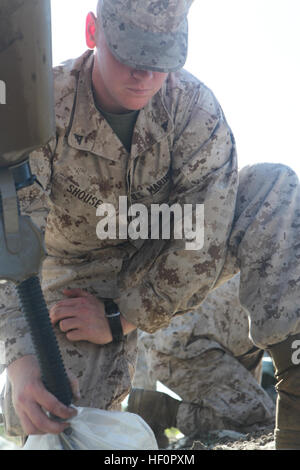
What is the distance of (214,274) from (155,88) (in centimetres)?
90

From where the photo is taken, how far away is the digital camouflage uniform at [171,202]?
3.23m

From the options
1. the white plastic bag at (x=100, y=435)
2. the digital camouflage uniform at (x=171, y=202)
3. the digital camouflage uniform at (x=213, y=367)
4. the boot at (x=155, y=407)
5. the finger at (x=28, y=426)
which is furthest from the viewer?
the boot at (x=155, y=407)

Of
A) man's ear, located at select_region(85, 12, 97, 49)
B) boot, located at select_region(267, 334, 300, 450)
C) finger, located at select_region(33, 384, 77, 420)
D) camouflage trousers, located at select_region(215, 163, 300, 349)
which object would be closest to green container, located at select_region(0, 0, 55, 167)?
finger, located at select_region(33, 384, 77, 420)

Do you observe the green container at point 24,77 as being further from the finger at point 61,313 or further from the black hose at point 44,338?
the finger at point 61,313

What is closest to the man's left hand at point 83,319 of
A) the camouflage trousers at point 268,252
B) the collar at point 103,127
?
the camouflage trousers at point 268,252

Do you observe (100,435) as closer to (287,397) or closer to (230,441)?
(287,397)

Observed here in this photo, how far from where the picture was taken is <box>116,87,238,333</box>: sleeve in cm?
328

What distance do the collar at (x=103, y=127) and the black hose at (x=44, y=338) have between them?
119cm

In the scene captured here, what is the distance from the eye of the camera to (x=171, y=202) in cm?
351

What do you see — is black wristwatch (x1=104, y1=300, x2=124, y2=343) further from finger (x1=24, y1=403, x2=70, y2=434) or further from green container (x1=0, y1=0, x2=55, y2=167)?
green container (x1=0, y1=0, x2=55, y2=167)

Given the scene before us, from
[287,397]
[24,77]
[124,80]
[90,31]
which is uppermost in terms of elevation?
[24,77]

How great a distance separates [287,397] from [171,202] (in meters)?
1.08

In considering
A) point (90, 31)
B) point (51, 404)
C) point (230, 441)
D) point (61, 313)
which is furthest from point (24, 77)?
point (230, 441)

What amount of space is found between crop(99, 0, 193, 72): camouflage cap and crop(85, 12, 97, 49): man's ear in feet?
0.48
